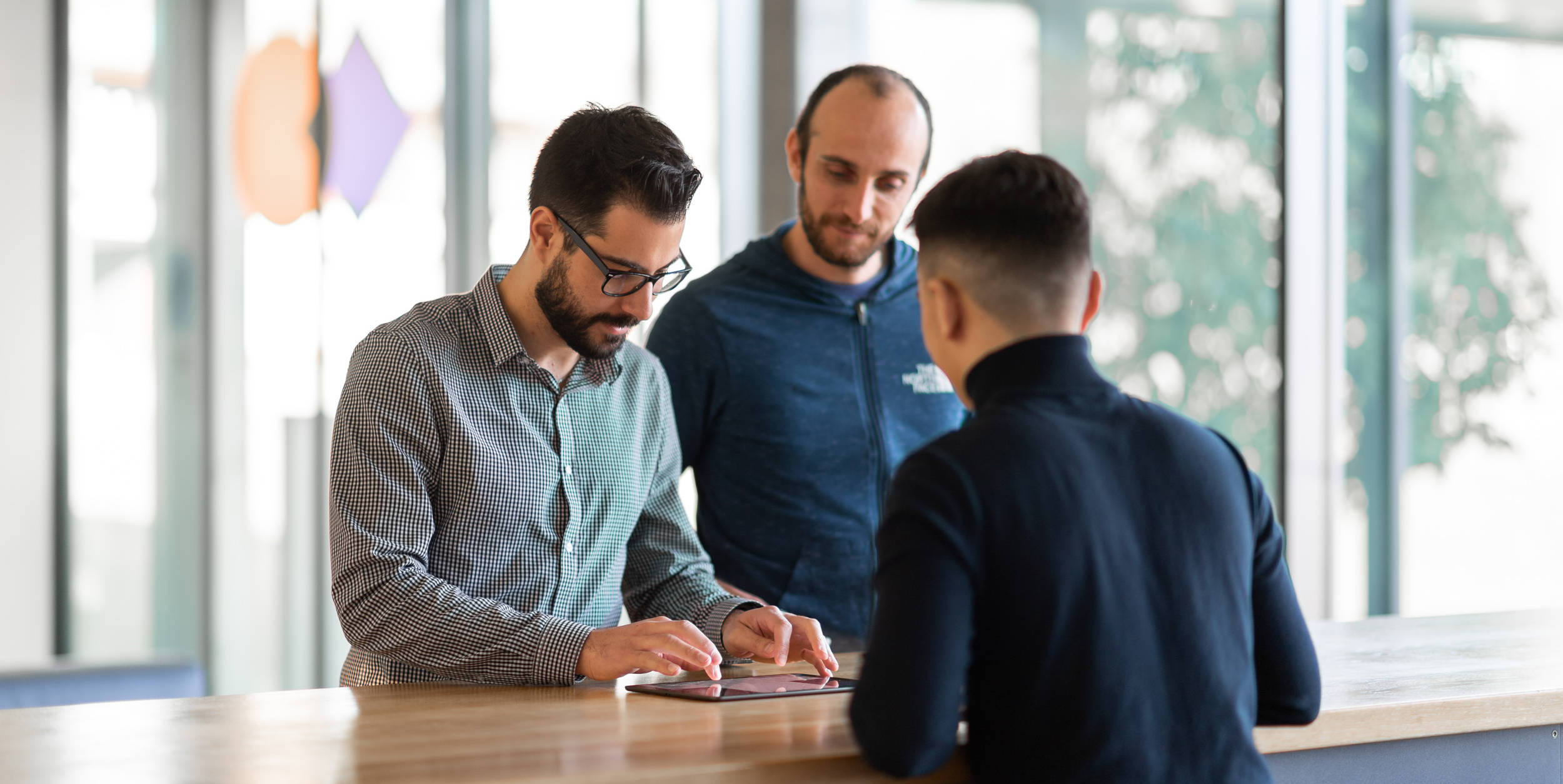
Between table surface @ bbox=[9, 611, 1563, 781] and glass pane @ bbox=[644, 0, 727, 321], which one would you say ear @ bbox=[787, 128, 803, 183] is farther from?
glass pane @ bbox=[644, 0, 727, 321]

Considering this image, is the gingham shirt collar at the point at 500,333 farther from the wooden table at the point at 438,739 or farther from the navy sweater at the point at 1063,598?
the navy sweater at the point at 1063,598

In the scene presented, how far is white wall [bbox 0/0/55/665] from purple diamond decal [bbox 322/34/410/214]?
1061 millimetres

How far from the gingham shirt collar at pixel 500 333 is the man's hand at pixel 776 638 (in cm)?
42

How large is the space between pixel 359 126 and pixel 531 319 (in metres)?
4.10

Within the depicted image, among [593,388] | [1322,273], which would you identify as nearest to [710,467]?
[593,388]

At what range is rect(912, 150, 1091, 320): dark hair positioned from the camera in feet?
4.45

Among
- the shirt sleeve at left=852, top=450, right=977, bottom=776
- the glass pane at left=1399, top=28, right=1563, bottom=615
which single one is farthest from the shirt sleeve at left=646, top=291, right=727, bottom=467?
the glass pane at left=1399, top=28, right=1563, bottom=615

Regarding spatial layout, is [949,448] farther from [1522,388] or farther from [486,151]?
[486,151]

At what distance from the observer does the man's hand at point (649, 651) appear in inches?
68.6

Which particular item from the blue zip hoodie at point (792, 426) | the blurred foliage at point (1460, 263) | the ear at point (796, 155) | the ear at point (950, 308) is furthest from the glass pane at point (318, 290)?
the ear at point (950, 308)

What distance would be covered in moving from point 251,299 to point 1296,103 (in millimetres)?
4233

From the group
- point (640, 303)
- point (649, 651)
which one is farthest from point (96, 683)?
point (649, 651)

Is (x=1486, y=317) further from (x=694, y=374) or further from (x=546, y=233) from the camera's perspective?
(x=546, y=233)

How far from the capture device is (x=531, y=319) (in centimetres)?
210
